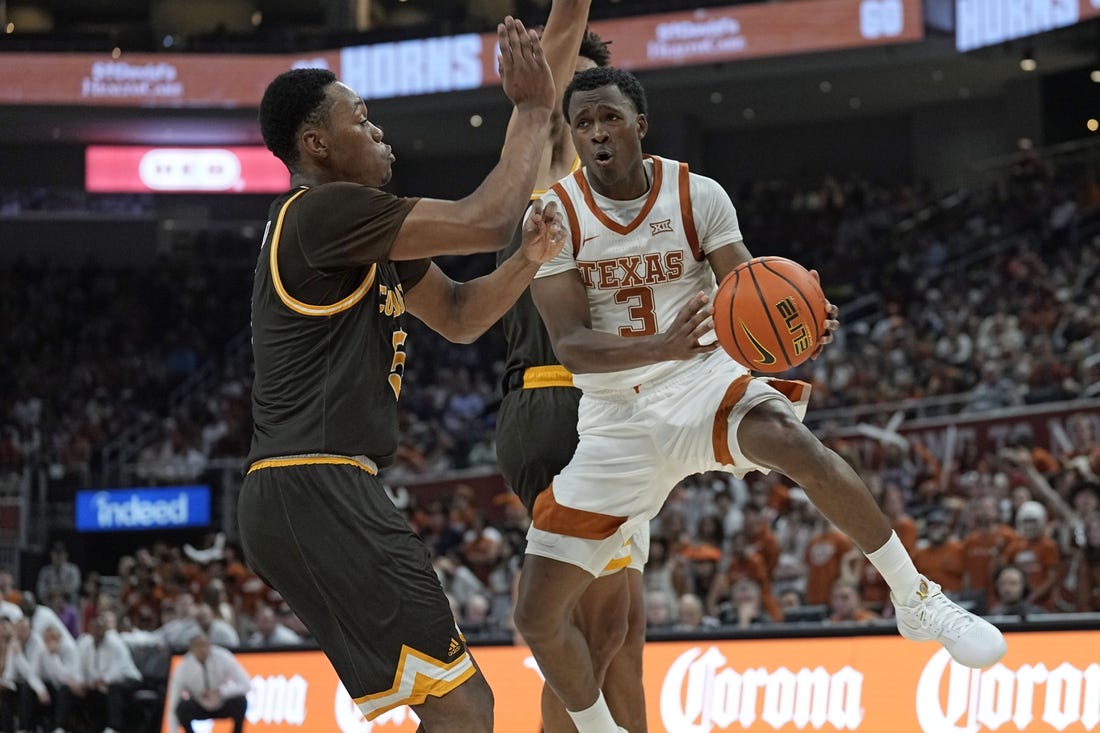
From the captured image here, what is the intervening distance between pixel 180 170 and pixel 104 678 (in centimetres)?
1786

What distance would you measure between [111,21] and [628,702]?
3102 centimetres

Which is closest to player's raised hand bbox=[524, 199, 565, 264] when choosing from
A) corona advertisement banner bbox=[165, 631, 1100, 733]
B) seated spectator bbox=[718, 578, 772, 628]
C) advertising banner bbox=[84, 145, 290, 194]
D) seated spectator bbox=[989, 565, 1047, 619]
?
corona advertisement banner bbox=[165, 631, 1100, 733]

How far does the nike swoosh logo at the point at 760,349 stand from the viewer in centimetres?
445

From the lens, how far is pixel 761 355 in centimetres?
450

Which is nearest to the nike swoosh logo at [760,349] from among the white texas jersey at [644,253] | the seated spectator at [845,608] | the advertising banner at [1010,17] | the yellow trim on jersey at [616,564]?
the white texas jersey at [644,253]

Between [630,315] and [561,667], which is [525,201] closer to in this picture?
[630,315]

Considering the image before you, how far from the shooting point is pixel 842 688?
25.8 feet

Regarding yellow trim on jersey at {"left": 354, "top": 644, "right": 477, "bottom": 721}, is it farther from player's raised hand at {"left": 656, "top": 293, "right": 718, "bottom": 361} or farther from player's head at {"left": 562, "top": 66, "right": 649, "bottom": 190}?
player's head at {"left": 562, "top": 66, "right": 649, "bottom": 190}

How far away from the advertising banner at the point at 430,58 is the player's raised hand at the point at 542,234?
65.5 feet

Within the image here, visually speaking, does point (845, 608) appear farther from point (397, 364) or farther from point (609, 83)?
point (397, 364)

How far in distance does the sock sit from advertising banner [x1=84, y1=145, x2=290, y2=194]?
2510cm

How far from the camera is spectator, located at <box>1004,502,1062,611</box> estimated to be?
34.9 feet

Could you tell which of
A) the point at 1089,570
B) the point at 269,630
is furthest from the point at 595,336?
the point at 269,630

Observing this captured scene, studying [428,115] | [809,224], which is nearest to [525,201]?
[809,224]
